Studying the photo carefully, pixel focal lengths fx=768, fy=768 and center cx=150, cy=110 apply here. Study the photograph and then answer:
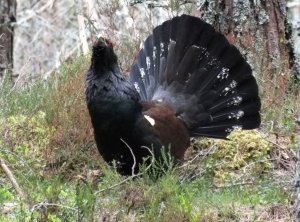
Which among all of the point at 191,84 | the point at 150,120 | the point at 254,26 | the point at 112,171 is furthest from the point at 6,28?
the point at 112,171

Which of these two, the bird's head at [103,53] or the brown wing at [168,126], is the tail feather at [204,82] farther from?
the bird's head at [103,53]

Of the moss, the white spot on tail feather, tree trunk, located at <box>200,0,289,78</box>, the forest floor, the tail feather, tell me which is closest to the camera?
the forest floor

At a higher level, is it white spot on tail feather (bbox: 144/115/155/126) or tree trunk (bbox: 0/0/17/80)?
tree trunk (bbox: 0/0/17/80)

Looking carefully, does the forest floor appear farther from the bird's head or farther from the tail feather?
the bird's head

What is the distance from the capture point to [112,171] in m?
5.25

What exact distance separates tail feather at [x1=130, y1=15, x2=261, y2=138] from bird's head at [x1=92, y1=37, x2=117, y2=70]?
830mm

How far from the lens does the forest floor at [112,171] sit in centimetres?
444

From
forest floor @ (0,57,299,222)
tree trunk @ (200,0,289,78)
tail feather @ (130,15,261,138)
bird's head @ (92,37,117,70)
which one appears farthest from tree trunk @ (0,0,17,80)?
bird's head @ (92,37,117,70)

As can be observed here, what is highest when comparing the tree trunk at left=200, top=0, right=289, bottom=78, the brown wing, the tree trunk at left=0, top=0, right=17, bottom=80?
the tree trunk at left=0, top=0, right=17, bottom=80

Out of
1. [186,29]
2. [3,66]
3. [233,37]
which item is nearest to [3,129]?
[186,29]

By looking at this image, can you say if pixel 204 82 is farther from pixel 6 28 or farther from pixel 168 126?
pixel 6 28

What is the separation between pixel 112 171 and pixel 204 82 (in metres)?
1.57

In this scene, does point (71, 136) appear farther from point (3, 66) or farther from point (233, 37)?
point (3, 66)

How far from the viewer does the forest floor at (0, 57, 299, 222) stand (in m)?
4.44
